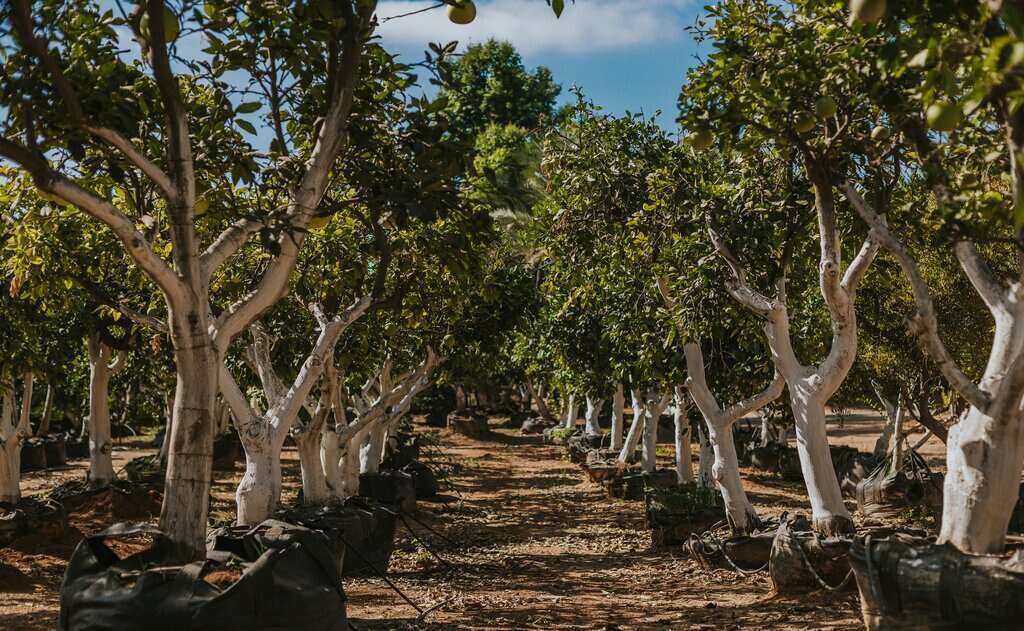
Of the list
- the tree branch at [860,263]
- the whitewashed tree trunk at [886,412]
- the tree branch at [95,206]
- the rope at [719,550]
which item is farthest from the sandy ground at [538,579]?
the tree branch at [95,206]

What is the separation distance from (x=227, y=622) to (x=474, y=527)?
11531 millimetres

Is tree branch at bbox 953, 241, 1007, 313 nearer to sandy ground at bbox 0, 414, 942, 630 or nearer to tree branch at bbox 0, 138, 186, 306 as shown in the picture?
sandy ground at bbox 0, 414, 942, 630

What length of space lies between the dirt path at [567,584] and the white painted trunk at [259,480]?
1299 millimetres

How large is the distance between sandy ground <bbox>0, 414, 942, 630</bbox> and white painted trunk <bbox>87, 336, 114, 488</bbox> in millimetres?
1430

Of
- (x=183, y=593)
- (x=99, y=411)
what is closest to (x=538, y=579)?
(x=183, y=593)

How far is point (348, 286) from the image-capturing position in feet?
35.3

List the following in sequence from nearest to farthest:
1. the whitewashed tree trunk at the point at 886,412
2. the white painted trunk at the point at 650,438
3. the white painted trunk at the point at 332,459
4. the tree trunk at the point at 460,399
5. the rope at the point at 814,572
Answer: the rope at the point at 814,572
the white painted trunk at the point at 332,459
the whitewashed tree trunk at the point at 886,412
the white painted trunk at the point at 650,438
the tree trunk at the point at 460,399

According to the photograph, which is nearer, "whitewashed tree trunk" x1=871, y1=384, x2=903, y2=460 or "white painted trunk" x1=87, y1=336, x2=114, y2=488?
"white painted trunk" x1=87, y1=336, x2=114, y2=488

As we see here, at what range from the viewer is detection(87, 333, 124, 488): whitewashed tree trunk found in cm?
1636

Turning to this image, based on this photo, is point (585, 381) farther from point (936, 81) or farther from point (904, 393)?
point (936, 81)

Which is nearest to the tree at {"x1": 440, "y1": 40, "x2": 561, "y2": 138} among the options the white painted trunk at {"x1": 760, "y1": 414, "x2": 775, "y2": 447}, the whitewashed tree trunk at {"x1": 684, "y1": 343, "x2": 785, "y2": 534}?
the white painted trunk at {"x1": 760, "y1": 414, "x2": 775, "y2": 447}

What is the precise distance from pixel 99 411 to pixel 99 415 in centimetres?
7

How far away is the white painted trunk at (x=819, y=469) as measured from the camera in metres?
9.05

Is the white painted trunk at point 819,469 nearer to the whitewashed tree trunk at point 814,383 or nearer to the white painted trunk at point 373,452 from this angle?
the whitewashed tree trunk at point 814,383
